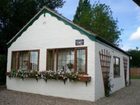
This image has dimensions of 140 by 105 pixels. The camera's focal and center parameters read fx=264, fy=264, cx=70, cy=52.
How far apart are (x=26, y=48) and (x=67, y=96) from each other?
4.27 metres

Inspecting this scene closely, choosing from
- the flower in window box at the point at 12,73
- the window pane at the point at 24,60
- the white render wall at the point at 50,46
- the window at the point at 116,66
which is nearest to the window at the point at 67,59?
the white render wall at the point at 50,46

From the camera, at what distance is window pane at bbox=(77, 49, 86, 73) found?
13641 millimetres

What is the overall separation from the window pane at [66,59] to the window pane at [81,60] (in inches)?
18.4

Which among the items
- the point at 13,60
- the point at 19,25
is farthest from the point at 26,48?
the point at 19,25

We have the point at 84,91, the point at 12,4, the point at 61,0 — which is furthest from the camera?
the point at 61,0

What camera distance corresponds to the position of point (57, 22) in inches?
585

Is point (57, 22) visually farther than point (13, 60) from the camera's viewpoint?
No

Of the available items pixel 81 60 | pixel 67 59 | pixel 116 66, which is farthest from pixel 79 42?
pixel 116 66

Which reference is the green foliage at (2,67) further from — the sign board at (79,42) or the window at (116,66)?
the window at (116,66)

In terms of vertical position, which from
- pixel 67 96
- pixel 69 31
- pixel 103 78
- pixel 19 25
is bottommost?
pixel 67 96

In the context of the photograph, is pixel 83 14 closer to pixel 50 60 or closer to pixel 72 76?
pixel 50 60

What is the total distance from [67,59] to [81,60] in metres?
0.99

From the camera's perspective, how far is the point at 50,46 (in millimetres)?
15023

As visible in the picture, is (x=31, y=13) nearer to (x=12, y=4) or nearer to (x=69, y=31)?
(x=12, y=4)
